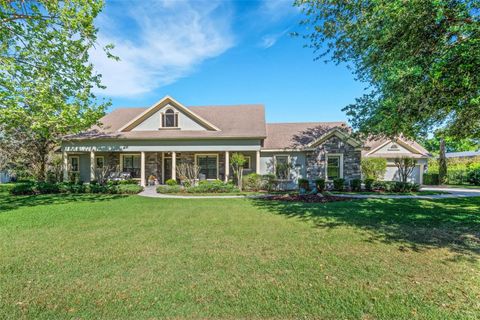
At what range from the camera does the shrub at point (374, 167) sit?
723 inches

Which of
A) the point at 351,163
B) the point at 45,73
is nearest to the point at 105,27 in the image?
the point at 45,73

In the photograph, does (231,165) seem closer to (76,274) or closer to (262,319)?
(76,274)

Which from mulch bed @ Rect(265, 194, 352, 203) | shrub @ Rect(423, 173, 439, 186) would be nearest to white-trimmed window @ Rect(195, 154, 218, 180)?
mulch bed @ Rect(265, 194, 352, 203)

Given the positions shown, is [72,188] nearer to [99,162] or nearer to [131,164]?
[99,162]

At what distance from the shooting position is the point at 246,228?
277 inches

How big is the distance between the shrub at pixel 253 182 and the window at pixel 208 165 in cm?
308

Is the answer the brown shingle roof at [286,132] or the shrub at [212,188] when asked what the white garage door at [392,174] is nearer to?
the brown shingle roof at [286,132]

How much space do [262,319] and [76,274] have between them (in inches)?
134

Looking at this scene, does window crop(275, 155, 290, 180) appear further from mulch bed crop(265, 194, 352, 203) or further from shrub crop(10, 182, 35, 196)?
shrub crop(10, 182, 35, 196)

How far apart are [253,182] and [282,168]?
2698mm

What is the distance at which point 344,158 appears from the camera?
16469mm

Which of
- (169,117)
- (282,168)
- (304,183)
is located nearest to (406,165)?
(304,183)

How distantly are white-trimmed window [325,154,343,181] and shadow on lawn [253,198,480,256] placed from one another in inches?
214

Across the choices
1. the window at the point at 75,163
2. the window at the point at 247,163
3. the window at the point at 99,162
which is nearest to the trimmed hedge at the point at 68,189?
the window at the point at 99,162
